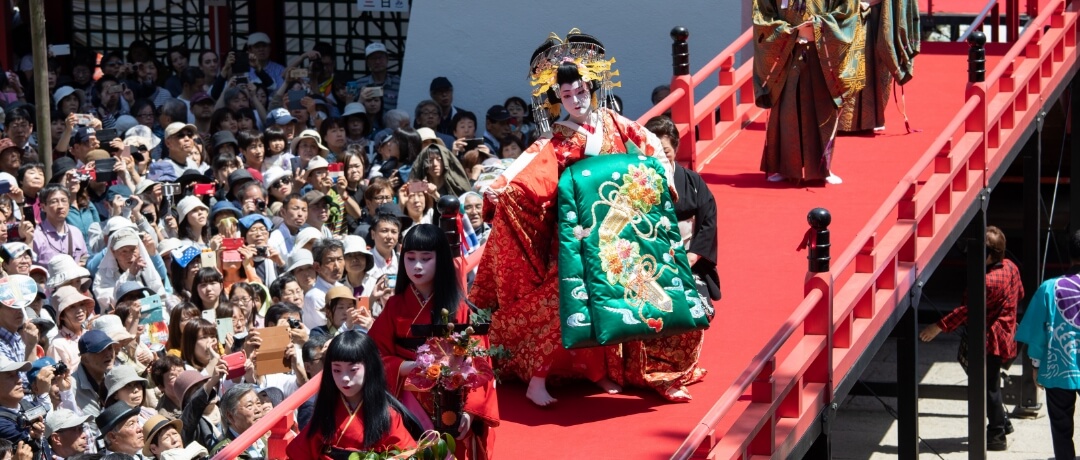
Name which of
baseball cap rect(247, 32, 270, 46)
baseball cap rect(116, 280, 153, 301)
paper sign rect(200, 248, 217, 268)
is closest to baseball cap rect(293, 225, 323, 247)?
paper sign rect(200, 248, 217, 268)

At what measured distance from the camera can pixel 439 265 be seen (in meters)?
6.10

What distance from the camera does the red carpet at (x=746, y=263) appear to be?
21.5 feet

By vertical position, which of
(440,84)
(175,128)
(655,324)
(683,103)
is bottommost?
(655,324)

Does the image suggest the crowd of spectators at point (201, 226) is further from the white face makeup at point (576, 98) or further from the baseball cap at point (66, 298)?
the white face makeup at point (576, 98)

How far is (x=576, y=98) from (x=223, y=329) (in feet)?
9.28

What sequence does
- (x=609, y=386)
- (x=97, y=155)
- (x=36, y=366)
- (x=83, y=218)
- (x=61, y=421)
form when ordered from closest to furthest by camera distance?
1. (x=609, y=386)
2. (x=61, y=421)
3. (x=36, y=366)
4. (x=83, y=218)
5. (x=97, y=155)

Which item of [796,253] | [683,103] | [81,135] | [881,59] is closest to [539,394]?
[796,253]

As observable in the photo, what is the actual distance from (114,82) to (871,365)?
22.3 feet

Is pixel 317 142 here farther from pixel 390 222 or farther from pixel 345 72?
pixel 345 72

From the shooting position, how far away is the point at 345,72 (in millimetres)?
16328

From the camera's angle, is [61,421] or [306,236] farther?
[306,236]

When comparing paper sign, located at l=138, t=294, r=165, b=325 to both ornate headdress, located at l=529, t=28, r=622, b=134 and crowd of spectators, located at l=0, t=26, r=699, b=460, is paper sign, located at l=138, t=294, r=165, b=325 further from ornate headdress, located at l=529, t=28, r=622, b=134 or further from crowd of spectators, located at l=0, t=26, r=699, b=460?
ornate headdress, located at l=529, t=28, r=622, b=134

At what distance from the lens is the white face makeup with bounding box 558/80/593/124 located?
6480mm

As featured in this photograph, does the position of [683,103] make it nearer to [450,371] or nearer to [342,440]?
[450,371]
